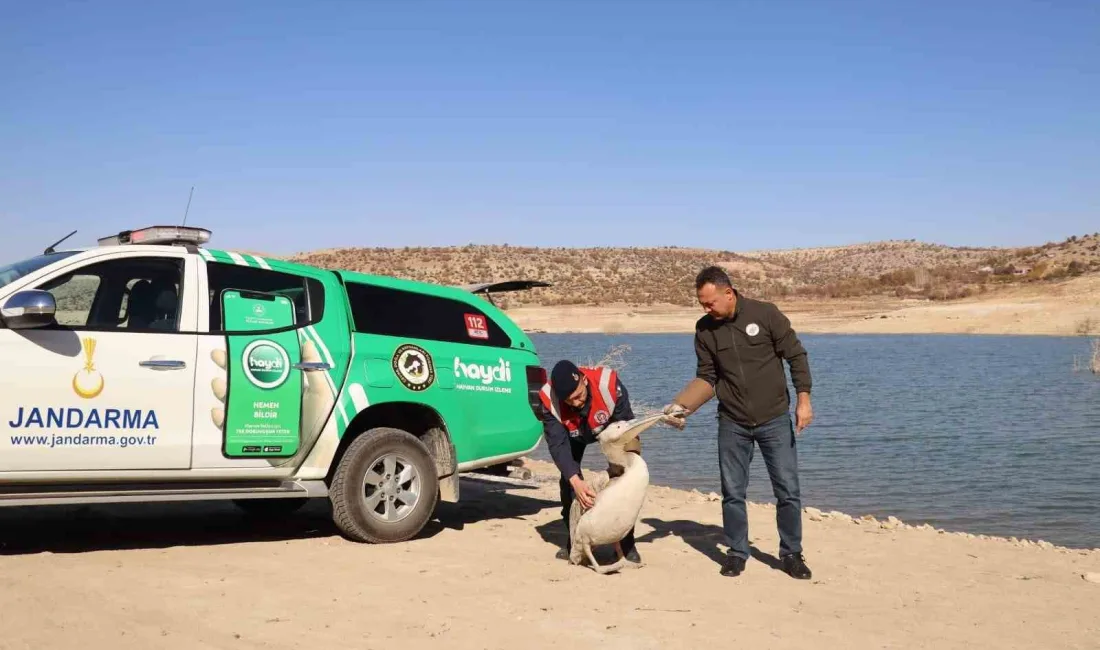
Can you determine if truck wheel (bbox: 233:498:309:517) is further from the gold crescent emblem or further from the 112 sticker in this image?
the gold crescent emblem

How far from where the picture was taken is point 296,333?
7594 mm

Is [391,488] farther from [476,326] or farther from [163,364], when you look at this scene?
[163,364]

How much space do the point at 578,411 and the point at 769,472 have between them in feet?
4.29

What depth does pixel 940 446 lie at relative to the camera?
15477mm

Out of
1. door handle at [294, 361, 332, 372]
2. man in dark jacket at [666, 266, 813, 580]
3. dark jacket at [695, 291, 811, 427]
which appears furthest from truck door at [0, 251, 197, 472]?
dark jacket at [695, 291, 811, 427]

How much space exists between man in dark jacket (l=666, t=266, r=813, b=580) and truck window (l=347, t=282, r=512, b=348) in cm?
192

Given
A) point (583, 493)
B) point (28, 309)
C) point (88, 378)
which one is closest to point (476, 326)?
point (583, 493)

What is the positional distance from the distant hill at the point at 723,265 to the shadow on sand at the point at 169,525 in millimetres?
35057

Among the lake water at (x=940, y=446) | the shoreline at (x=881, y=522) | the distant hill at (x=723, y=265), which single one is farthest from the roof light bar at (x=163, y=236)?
the distant hill at (x=723, y=265)

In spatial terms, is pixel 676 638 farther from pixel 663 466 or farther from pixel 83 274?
pixel 663 466


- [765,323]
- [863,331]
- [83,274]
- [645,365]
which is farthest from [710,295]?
[863,331]

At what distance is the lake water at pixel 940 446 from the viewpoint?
11.6 m

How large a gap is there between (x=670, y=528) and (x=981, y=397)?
45.4 feet

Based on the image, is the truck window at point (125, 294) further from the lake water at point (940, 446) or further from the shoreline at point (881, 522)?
the lake water at point (940, 446)
